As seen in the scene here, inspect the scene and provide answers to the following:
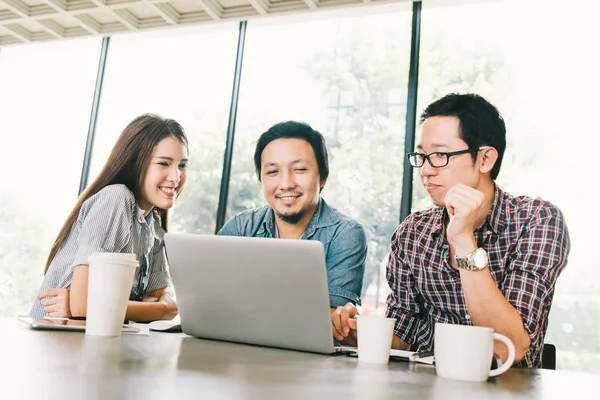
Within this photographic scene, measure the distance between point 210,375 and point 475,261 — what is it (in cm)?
82

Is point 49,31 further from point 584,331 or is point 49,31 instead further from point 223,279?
point 584,331

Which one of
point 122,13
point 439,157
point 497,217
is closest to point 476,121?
point 439,157

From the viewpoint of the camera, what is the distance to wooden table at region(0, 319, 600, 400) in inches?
22.4

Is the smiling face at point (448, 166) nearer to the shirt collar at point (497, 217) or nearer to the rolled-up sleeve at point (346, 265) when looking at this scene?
the shirt collar at point (497, 217)

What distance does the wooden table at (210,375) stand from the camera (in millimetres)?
568

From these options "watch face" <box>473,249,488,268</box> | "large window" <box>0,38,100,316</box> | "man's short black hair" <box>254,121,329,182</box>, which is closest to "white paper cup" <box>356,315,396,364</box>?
"watch face" <box>473,249,488,268</box>

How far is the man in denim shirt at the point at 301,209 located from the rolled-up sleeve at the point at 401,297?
12 centimetres

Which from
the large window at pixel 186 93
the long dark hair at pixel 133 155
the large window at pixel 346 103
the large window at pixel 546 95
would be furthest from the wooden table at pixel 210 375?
the large window at pixel 186 93

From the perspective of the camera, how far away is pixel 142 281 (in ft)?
5.87

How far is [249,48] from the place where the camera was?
412 cm

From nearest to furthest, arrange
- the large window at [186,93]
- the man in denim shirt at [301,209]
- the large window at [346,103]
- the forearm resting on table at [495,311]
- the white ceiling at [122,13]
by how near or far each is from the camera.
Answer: the forearm resting on table at [495,311]
the man in denim shirt at [301,209]
the large window at [346,103]
the white ceiling at [122,13]
the large window at [186,93]

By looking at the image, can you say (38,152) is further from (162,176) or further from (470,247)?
(470,247)

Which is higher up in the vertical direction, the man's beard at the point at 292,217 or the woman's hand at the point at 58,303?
the man's beard at the point at 292,217

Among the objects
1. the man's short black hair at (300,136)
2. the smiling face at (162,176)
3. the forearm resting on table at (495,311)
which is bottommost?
the forearm resting on table at (495,311)
